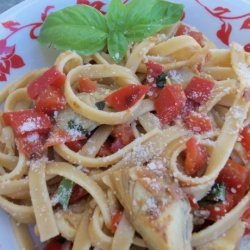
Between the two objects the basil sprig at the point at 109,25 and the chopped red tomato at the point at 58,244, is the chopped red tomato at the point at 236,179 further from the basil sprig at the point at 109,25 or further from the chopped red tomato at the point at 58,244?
the basil sprig at the point at 109,25

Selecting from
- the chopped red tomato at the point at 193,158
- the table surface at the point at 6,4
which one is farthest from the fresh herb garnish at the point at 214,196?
the table surface at the point at 6,4

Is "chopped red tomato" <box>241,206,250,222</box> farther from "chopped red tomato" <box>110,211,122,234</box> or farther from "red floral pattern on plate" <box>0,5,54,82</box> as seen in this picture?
"red floral pattern on plate" <box>0,5,54,82</box>

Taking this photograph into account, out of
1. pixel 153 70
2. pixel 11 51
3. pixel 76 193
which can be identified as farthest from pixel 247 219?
pixel 11 51

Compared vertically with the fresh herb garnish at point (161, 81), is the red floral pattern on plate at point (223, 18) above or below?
below

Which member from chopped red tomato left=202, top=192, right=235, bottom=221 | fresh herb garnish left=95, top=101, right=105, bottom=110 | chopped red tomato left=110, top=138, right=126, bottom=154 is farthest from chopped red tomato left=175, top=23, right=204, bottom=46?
chopped red tomato left=202, top=192, right=235, bottom=221

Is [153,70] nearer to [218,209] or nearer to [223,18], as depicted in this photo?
[223,18]

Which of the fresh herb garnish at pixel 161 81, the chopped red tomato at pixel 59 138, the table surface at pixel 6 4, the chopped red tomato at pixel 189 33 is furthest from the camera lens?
the table surface at pixel 6 4
